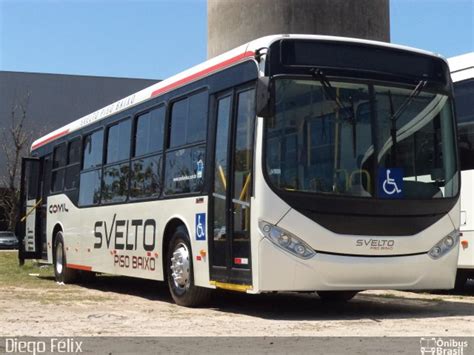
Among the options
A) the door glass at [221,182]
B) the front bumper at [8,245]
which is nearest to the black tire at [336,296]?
the door glass at [221,182]

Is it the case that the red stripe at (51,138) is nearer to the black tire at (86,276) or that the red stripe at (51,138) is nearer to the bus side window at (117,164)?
the black tire at (86,276)

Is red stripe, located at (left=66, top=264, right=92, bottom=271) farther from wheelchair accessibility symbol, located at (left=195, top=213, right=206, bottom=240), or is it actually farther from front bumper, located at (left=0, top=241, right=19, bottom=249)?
front bumper, located at (left=0, top=241, right=19, bottom=249)

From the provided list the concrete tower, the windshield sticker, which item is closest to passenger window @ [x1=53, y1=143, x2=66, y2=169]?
the windshield sticker

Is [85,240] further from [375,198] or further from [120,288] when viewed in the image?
Result: [375,198]

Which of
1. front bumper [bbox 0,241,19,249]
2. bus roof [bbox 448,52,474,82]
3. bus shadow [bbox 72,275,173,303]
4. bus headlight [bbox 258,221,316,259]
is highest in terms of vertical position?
bus roof [bbox 448,52,474,82]

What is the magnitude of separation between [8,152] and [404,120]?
39.3m

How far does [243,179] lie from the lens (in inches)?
361

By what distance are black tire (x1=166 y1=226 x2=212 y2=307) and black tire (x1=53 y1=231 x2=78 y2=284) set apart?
5541 mm

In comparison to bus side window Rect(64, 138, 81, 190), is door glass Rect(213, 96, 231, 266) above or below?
below

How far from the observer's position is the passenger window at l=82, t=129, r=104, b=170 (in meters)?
14.1

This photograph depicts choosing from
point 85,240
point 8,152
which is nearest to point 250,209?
point 85,240

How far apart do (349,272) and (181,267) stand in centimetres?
251

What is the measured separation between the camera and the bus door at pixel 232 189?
9055 mm

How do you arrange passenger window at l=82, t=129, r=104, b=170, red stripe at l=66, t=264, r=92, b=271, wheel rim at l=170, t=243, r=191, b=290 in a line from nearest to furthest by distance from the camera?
wheel rim at l=170, t=243, r=191, b=290
passenger window at l=82, t=129, r=104, b=170
red stripe at l=66, t=264, r=92, b=271
